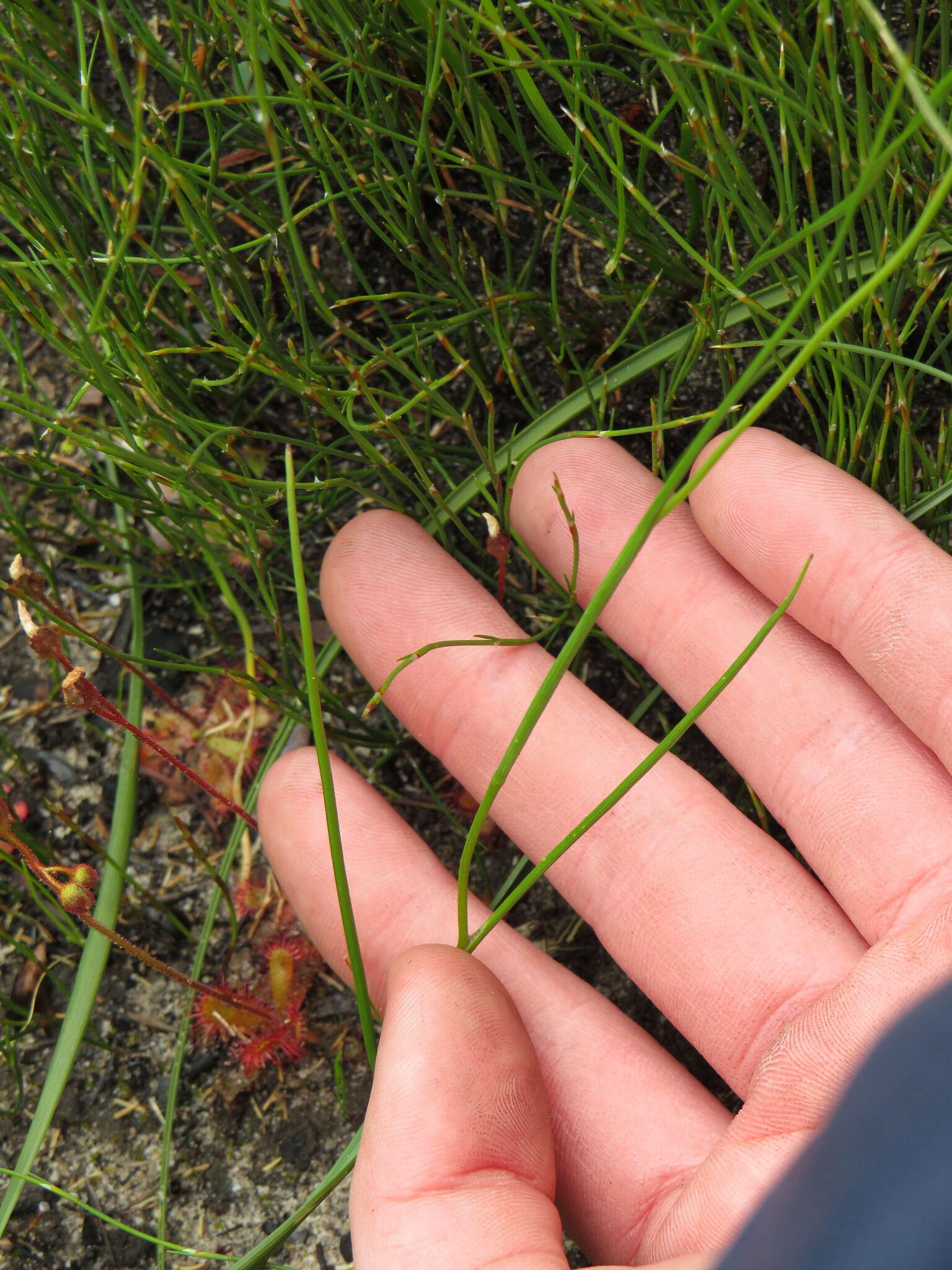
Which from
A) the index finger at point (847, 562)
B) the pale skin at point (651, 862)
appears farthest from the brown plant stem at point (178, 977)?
the index finger at point (847, 562)

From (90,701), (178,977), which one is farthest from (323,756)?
(178,977)

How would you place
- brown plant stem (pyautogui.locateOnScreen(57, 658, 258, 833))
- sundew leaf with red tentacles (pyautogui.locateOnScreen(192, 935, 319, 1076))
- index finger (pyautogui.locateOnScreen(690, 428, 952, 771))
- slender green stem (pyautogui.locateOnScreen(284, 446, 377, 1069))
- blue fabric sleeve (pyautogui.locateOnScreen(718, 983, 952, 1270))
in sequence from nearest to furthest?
1. blue fabric sleeve (pyautogui.locateOnScreen(718, 983, 952, 1270))
2. slender green stem (pyautogui.locateOnScreen(284, 446, 377, 1069))
3. brown plant stem (pyautogui.locateOnScreen(57, 658, 258, 833))
4. index finger (pyautogui.locateOnScreen(690, 428, 952, 771))
5. sundew leaf with red tentacles (pyautogui.locateOnScreen(192, 935, 319, 1076))

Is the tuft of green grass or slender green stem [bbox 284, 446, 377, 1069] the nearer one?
slender green stem [bbox 284, 446, 377, 1069]

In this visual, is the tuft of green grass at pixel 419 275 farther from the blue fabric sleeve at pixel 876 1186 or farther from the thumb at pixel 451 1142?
the blue fabric sleeve at pixel 876 1186

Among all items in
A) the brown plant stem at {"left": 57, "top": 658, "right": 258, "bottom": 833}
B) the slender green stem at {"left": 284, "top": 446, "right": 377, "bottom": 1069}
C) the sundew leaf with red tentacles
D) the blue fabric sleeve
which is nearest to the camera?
the blue fabric sleeve

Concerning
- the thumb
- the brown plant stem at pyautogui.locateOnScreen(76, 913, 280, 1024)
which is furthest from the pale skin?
the brown plant stem at pyautogui.locateOnScreen(76, 913, 280, 1024)

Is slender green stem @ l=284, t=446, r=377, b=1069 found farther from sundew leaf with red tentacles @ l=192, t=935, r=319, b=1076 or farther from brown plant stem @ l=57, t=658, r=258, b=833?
sundew leaf with red tentacles @ l=192, t=935, r=319, b=1076
